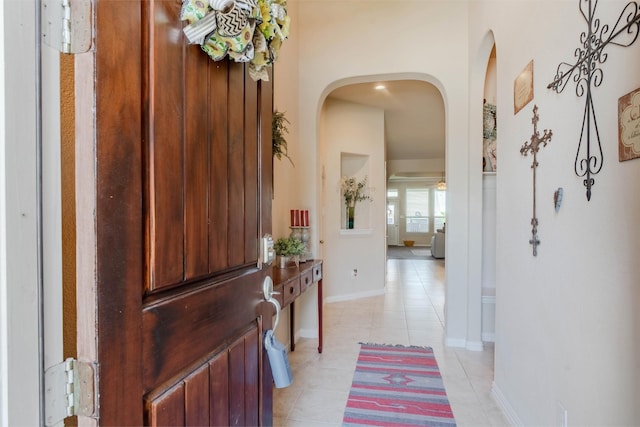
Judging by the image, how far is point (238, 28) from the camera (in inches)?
31.6

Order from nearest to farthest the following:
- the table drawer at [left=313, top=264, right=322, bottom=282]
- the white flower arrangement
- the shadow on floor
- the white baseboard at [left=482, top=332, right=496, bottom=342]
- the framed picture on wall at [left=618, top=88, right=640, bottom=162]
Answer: the framed picture on wall at [left=618, top=88, right=640, bottom=162], the table drawer at [left=313, top=264, right=322, bottom=282], the white baseboard at [left=482, top=332, right=496, bottom=342], the white flower arrangement, the shadow on floor

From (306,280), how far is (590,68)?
2101 millimetres

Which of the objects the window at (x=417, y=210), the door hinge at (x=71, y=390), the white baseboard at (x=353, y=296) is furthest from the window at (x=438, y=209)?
the door hinge at (x=71, y=390)

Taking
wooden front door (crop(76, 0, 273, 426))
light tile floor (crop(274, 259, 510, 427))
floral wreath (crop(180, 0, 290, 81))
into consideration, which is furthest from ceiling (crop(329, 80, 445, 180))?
wooden front door (crop(76, 0, 273, 426))

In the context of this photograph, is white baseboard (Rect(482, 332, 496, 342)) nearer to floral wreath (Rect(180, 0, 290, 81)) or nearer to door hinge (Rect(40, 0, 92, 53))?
floral wreath (Rect(180, 0, 290, 81))

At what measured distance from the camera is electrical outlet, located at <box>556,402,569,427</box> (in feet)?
4.31

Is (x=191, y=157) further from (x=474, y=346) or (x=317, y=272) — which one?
(x=474, y=346)

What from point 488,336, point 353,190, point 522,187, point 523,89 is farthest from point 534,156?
point 353,190

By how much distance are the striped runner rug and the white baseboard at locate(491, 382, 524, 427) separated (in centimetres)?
32

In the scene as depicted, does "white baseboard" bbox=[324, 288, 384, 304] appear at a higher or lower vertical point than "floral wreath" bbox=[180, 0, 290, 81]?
lower

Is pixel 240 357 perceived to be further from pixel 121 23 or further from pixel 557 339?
pixel 557 339

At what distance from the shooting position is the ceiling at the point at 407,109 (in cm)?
421

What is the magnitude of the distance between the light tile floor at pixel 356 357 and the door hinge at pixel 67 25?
2079mm

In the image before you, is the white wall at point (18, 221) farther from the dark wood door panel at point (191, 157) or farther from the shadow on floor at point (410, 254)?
the shadow on floor at point (410, 254)
